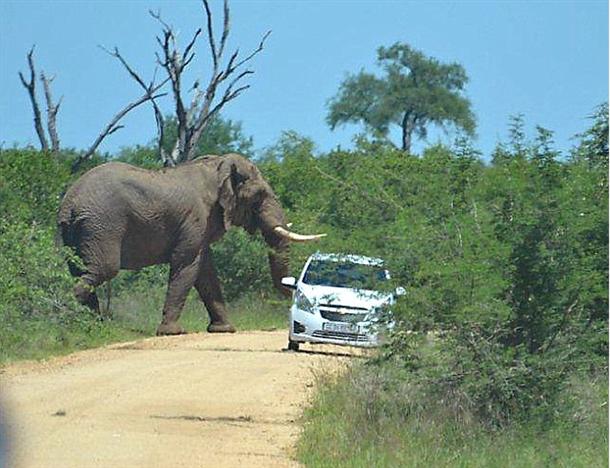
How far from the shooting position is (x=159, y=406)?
55.4 ft

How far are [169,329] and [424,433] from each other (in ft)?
49.4

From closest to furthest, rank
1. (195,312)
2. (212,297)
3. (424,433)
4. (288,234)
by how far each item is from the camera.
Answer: (424,433)
(212,297)
(288,234)
(195,312)

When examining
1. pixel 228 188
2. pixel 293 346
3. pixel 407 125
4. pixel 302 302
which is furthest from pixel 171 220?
pixel 407 125

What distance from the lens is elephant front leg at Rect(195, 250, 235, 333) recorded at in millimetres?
30469

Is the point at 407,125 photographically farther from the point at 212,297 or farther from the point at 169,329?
the point at 169,329

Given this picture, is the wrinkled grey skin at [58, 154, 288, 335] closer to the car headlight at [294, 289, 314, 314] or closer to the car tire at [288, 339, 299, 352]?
the car tire at [288, 339, 299, 352]

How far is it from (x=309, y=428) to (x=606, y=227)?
3396mm

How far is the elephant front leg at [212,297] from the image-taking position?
100.0 ft

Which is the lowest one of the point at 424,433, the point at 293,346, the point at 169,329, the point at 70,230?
the point at 424,433

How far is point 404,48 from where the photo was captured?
7325 cm

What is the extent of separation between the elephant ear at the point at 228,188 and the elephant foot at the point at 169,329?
214 cm

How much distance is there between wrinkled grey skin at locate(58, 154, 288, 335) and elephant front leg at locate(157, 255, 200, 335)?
0.02m

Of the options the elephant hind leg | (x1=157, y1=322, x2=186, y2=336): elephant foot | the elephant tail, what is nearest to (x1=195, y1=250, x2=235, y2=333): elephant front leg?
(x1=157, y1=322, x2=186, y2=336): elephant foot

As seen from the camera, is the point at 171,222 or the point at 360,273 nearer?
the point at 360,273
